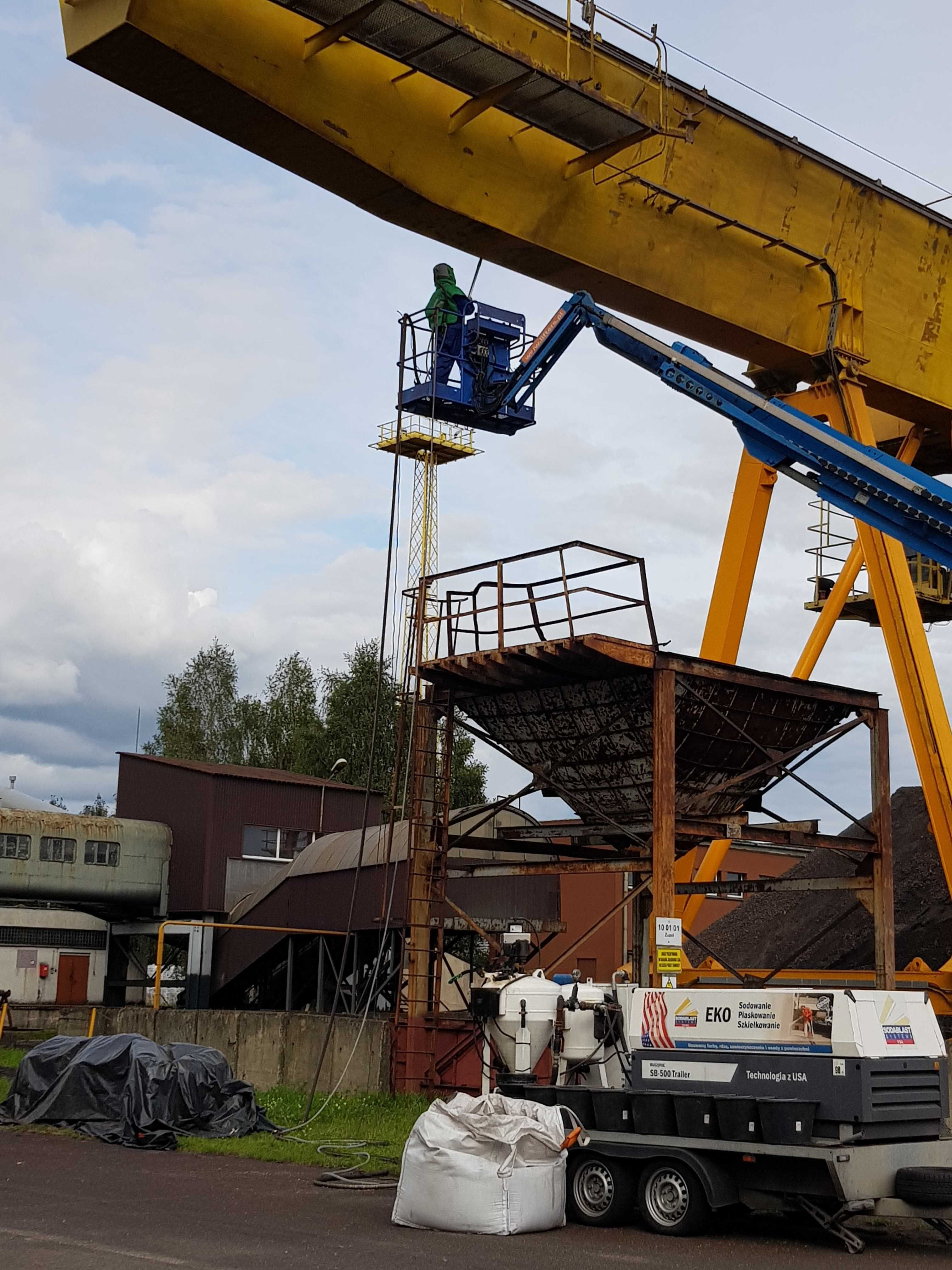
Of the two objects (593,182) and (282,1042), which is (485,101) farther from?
(282,1042)

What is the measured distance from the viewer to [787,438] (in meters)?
16.5

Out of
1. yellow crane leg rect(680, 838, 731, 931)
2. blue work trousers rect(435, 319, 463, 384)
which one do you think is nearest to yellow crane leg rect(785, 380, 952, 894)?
yellow crane leg rect(680, 838, 731, 931)

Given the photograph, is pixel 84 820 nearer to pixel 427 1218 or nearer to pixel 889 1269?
pixel 427 1218

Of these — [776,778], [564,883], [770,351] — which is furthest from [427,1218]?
[564,883]

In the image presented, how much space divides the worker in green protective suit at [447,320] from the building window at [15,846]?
20.7 meters

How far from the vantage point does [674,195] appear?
55.6ft

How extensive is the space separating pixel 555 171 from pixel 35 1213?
459 inches

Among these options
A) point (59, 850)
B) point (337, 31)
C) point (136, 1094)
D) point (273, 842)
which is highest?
point (337, 31)

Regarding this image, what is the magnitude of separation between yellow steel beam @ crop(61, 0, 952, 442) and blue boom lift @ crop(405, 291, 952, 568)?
1.98 feet

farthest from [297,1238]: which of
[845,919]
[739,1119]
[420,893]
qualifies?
[845,919]

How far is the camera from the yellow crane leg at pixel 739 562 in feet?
66.3

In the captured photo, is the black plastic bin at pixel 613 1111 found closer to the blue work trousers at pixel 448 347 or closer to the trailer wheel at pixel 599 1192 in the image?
the trailer wheel at pixel 599 1192

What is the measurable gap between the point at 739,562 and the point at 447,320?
17.3 feet

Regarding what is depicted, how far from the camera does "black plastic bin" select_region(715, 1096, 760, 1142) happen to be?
10773 millimetres
